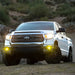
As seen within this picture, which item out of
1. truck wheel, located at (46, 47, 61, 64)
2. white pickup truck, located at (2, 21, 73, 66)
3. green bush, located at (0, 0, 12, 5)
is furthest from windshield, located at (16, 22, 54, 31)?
green bush, located at (0, 0, 12, 5)

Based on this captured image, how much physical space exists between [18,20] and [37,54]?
56.9 metres

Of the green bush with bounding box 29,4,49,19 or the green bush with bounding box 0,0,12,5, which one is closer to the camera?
the green bush with bounding box 29,4,49,19

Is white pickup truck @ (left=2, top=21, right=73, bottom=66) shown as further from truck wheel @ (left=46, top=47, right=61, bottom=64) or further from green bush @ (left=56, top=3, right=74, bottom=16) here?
green bush @ (left=56, top=3, right=74, bottom=16)

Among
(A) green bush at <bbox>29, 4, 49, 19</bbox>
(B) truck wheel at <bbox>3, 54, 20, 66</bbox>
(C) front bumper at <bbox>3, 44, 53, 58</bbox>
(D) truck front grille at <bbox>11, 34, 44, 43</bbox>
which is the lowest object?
(B) truck wheel at <bbox>3, 54, 20, 66</bbox>

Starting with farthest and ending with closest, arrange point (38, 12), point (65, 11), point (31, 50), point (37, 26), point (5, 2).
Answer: point (5, 2) < point (65, 11) < point (38, 12) < point (37, 26) < point (31, 50)

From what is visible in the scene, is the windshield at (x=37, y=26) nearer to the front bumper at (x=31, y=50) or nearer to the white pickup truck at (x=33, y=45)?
the white pickup truck at (x=33, y=45)

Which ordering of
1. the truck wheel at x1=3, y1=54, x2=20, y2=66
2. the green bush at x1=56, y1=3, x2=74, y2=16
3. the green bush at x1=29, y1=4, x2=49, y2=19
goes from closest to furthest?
the truck wheel at x1=3, y1=54, x2=20, y2=66 < the green bush at x1=29, y1=4, x2=49, y2=19 < the green bush at x1=56, y1=3, x2=74, y2=16

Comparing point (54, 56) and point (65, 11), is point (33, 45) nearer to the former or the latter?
point (54, 56)

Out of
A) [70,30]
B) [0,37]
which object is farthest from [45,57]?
[70,30]

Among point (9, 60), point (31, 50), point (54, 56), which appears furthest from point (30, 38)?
point (9, 60)

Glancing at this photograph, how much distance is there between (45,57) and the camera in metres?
14.8

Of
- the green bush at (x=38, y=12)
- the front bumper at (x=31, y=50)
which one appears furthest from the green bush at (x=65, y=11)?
the front bumper at (x=31, y=50)

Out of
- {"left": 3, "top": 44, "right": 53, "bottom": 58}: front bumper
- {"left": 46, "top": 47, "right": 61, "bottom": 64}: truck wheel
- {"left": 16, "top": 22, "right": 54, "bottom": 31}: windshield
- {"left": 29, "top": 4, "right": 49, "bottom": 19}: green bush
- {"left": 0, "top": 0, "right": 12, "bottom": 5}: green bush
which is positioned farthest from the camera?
{"left": 0, "top": 0, "right": 12, "bottom": 5}: green bush

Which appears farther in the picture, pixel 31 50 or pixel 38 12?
pixel 38 12
